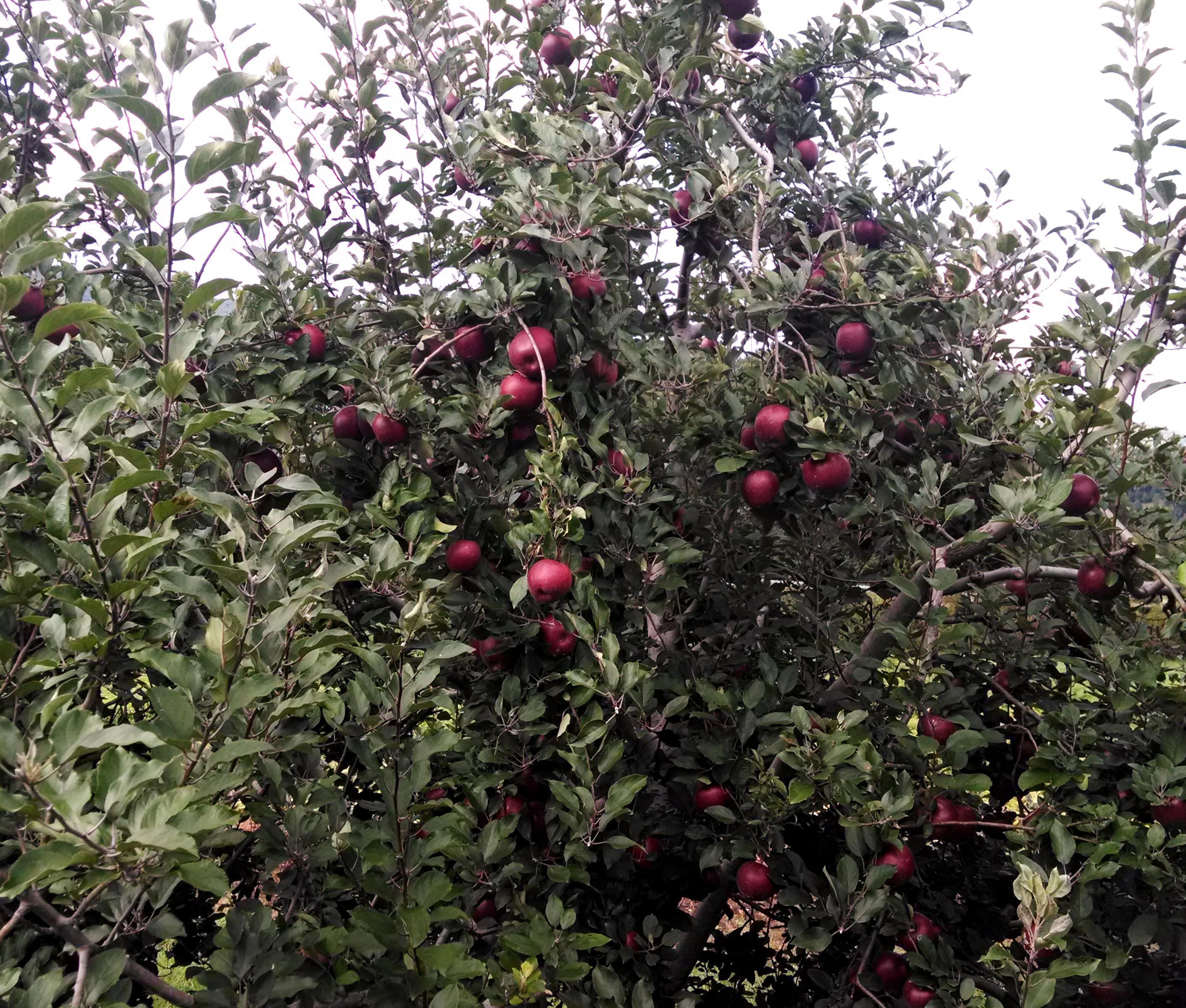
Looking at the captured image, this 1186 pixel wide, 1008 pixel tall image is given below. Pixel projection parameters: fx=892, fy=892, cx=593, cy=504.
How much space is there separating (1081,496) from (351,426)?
6.05ft

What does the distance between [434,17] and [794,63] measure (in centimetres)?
123

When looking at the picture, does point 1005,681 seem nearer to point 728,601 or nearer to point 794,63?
point 728,601

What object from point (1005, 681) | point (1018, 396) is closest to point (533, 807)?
point (1005, 681)

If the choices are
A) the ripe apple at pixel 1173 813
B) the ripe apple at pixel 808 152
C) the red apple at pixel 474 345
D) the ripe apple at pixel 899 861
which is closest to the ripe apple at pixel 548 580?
the red apple at pixel 474 345

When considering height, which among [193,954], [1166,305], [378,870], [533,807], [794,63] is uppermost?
[794,63]

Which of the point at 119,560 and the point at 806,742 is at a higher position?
the point at 119,560

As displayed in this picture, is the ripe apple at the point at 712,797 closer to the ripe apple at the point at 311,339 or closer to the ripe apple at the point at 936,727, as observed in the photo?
the ripe apple at the point at 936,727

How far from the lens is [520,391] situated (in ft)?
6.88

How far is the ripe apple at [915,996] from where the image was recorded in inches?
84.3

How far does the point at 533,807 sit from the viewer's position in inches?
86.7

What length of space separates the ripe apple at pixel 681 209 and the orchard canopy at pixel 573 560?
0.09 feet

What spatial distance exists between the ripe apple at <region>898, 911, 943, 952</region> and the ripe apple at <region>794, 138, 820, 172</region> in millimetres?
2461

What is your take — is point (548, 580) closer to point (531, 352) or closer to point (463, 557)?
point (463, 557)

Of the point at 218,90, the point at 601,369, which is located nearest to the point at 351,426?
the point at 601,369
